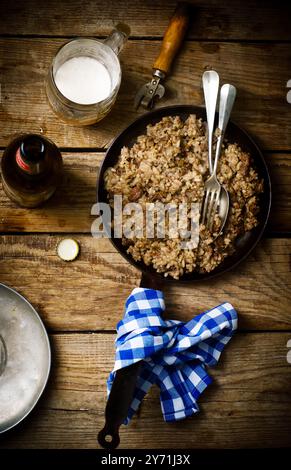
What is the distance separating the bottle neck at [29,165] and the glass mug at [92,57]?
0.61ft

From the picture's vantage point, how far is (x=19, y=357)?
3.75ft

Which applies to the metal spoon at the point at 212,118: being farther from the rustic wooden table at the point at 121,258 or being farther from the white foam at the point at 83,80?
the white foam at the point at 83,80

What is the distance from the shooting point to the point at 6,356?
114 cm

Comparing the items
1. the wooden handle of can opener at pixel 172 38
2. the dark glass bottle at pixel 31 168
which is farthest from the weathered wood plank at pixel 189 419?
the wooden handle of can opener at pixel 172 38

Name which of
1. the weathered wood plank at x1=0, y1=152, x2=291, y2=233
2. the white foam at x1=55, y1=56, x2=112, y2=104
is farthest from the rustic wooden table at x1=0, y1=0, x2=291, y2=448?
the white foam at x1=55, y1=56, x2=112, y2=104

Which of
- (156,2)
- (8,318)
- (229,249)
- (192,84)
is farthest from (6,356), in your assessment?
(156,2)

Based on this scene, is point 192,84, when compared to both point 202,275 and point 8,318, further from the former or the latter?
point 8,318

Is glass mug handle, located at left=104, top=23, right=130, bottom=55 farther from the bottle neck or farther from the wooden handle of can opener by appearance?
the bottle neck

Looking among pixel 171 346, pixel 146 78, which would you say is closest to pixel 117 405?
pixel 171 346

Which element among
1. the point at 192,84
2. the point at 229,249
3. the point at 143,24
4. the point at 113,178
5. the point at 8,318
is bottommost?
the point at 8,318

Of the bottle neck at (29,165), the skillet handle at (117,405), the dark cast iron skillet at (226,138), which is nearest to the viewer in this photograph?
the bottle neck at (29,165)

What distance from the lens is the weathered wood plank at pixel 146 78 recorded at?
1214 millimetres

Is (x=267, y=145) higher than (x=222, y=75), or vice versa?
(x=222, y=75)

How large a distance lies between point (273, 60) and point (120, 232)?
0.58 metres
